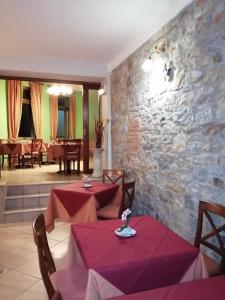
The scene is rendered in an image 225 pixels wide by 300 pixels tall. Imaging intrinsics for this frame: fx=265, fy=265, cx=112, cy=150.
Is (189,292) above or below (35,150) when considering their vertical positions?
below

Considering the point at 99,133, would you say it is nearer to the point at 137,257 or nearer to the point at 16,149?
the point at 16,149

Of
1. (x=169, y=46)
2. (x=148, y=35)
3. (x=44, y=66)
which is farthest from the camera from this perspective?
(x=44, y=66)

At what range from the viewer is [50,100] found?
33.3 feet

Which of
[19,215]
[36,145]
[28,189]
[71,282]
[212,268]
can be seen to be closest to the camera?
[71,282]

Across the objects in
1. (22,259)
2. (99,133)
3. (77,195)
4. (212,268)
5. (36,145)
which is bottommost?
(22,259)

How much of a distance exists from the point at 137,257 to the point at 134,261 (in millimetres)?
49

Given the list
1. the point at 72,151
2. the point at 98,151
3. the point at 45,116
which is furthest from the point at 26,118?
the point at 98,151

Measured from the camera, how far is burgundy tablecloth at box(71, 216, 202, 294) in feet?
4.91

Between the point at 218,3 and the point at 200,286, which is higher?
the point at 218,3

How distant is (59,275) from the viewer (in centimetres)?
188

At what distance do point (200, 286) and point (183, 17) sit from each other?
8.79ft

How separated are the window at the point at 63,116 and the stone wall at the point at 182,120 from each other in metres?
6.57

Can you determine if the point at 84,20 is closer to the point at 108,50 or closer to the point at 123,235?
the point at 108,50

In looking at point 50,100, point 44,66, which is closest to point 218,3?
point 44,66
